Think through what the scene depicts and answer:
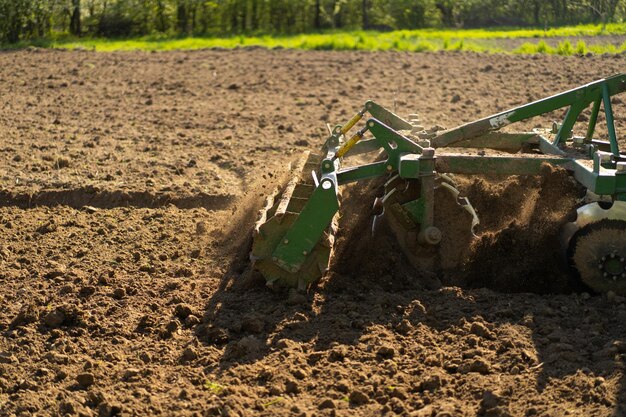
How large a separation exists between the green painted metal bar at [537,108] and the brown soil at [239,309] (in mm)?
585

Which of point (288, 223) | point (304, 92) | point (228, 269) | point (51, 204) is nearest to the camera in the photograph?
point (288, 223)

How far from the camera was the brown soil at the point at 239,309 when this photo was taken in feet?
19.3

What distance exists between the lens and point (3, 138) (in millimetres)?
13141

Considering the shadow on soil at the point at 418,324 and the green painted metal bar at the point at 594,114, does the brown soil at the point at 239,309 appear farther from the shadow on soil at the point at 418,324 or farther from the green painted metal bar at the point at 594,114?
the green painted metal bar at the point at 594,114

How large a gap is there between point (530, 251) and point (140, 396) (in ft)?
11.1

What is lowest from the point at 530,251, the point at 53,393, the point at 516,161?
the point at 53,393

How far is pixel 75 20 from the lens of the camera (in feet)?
93.0

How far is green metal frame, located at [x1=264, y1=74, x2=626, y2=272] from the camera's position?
714 cm

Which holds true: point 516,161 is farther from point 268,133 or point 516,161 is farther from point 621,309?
point 268,133

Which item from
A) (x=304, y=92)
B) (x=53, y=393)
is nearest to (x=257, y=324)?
(x=53, y=393)

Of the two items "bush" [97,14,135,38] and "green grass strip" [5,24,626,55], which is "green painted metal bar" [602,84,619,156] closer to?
"green grass strip" [5,24,626,55]

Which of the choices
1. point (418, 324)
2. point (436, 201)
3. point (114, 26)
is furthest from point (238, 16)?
point (418, 324)

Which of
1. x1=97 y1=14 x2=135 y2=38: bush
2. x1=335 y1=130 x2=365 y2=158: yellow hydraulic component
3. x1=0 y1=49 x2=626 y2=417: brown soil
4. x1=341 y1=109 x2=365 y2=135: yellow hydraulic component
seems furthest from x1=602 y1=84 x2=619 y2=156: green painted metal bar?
x1=97 y1=14 x2=135 y2=38: bush

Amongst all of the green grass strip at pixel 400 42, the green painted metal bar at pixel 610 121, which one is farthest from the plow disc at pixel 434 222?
the green grass strip at pixel 400 42
